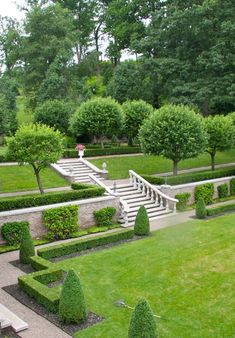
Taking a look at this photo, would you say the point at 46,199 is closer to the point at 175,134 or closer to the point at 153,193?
the point at 153,193

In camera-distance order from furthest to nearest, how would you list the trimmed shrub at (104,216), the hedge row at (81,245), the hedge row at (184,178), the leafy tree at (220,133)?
the leafy tree at (220,133) → the hedge row at (184,178) → the trimmed shrub at (104,216) → the hedge row at (81,245)

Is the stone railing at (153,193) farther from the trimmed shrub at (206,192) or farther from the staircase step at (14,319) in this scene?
the staircase step at (14,319)

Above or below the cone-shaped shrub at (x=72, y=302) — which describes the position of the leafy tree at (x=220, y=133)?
above

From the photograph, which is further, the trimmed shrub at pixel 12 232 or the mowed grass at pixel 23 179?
the mowed grass at pixel 23 179

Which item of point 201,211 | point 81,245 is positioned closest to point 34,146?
point 81,245

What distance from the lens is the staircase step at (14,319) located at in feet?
37.0

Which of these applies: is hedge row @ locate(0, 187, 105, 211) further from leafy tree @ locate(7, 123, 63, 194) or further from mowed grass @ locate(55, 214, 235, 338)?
mowed grass @ locate(55, 214, 235, 338)

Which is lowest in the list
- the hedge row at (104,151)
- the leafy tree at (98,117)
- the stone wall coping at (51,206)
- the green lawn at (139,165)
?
the stone wall coping at (51,206)

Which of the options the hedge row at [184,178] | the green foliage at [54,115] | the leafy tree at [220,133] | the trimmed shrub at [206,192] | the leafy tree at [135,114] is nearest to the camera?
the hedge row at [184,178]

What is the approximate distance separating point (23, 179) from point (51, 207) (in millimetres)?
8035

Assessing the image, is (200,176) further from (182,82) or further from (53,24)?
(53,24)

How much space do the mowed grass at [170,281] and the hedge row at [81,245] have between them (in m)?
0.80

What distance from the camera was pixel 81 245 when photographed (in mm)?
18328

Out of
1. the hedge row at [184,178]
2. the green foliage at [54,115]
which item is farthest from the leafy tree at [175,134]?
the green foliage at [54,115]
